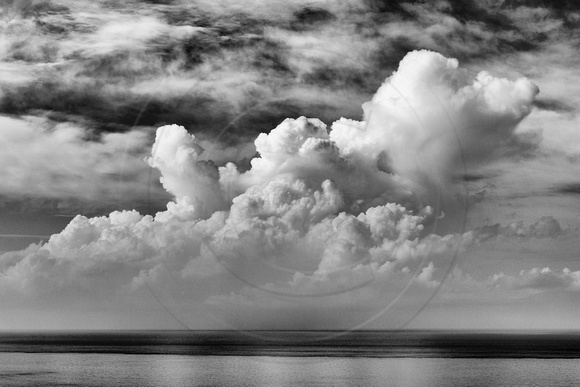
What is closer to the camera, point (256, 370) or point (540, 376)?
point (540, 376)

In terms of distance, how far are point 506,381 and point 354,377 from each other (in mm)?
23959

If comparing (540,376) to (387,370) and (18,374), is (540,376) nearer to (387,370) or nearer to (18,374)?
(387,370)

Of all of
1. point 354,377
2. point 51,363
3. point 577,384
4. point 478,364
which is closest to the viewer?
point 577,384

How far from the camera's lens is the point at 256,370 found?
412 ft

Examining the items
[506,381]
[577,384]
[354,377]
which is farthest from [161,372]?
[577,384]

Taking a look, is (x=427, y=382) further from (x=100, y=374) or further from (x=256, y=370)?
(x=100, y=374)

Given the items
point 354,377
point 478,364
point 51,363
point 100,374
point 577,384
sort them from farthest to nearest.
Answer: point 51,363
point 478,364
point 100,374
point 354,377
point 577,384

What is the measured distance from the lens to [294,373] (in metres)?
118

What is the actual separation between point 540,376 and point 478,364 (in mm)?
31180

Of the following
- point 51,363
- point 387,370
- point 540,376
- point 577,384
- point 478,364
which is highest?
point 577,384

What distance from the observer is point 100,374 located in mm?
121000

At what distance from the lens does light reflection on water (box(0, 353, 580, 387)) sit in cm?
10212

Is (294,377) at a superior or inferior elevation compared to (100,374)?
superior

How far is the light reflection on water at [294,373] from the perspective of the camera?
102125 millimetres
